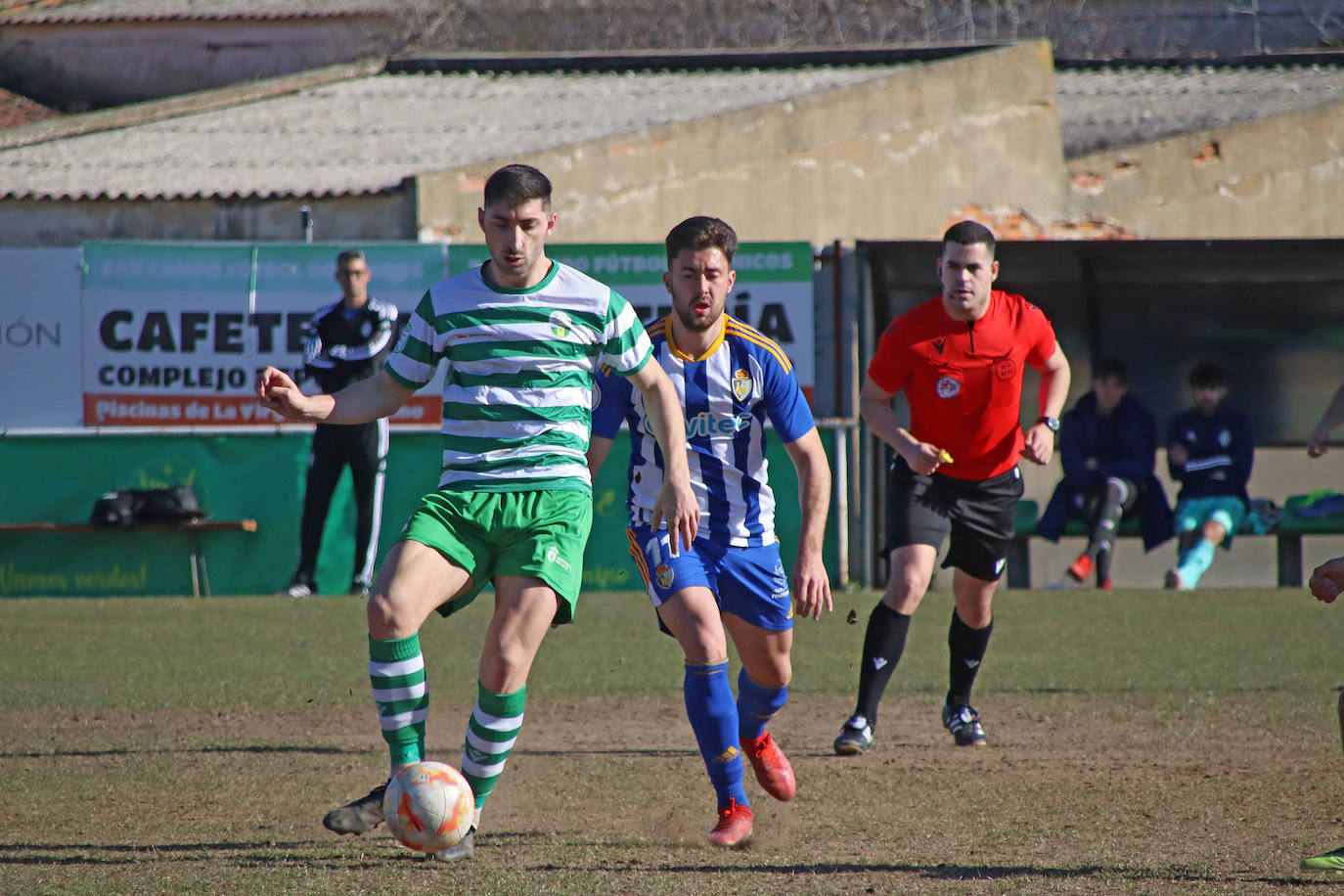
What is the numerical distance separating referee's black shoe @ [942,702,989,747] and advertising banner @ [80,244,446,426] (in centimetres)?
745

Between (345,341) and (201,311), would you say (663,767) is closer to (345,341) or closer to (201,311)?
(345,341)

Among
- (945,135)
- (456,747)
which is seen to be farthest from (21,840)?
(945,135)

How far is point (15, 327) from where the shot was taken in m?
13.7

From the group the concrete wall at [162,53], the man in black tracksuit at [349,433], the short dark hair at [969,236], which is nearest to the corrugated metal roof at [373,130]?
the man in black tracksuit at [349,433]

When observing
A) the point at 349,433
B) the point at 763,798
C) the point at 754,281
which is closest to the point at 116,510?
the point at 349,433

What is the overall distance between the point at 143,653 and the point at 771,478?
5.57 metres

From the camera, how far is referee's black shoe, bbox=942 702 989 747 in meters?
7.16

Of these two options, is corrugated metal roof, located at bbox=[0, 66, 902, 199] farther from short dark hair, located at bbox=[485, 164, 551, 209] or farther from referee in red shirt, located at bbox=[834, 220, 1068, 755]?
short dark hair, located at bbox=[485, 164, 551, 209]

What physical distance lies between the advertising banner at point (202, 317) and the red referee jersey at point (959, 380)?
722 centimetres

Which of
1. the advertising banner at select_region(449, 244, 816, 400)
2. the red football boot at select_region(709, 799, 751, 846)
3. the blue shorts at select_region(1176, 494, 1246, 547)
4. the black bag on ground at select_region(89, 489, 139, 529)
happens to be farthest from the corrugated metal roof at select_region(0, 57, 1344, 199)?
the red football boot at select_region(709, 799, 751, 846)

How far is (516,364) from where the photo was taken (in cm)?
514

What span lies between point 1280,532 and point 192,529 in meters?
9.58

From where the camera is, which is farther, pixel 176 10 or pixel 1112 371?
pixel 176 10

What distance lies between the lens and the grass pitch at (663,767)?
4.74m
